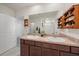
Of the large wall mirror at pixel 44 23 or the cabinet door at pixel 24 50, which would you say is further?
the cabinet door at pixel 24 50

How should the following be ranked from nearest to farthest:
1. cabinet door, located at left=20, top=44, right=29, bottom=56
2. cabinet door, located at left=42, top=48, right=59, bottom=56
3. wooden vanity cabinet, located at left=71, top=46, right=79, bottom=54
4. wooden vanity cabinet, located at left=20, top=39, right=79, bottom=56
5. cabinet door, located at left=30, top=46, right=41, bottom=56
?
wooden vanity cabinet, located at left=71, top=46, right=79, bottom=54, wooden vanity cabinet, located at left=20, top=39, right=79, bottom=56, cabinet door, located at left=42, top=48, right=59, bottom=56, cabinet door, located at left=30, top=46, right=41, bottom=56, cabinet door, located at left=20, top=44, right=29, bottom=56

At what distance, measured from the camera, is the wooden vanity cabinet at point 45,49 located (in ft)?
7.50

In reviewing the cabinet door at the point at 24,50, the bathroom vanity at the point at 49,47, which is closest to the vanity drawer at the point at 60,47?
the bathroom vanity at the point at 49,47

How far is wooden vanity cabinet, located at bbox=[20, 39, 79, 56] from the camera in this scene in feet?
7.50

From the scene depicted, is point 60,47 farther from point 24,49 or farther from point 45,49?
point 24,49

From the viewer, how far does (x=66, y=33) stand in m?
3.30

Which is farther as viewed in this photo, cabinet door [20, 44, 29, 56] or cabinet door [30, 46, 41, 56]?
cabinet door [20, 44, 29, 56]

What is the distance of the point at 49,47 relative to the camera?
2695 mm

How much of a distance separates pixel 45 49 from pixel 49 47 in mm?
148

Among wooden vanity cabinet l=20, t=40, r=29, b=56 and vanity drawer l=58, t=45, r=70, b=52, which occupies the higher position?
vanity drawer l=58, t=45, r=70, b=52

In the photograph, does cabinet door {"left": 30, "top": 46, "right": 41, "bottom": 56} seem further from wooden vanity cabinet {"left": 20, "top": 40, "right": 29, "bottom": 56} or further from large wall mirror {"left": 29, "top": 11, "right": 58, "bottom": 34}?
large wall mirror {"left": 29, "top": 11, "right": 58, "bottom": 34}

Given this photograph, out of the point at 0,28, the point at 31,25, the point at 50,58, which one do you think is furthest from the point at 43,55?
the point at 0,28

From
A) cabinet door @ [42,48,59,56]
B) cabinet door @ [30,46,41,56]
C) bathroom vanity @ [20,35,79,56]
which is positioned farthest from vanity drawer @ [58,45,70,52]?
cabinet door @ [30,46,41,56]

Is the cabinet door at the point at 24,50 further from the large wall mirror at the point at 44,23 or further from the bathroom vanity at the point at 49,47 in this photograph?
the large wall mirror at the point at 44,23
